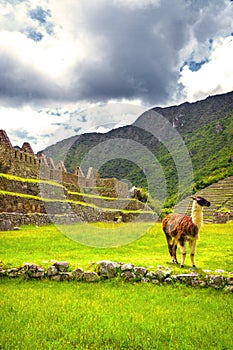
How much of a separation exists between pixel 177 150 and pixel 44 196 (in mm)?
72268

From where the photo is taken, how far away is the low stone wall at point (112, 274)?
8680mm

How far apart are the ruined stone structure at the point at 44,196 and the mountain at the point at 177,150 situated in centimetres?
744

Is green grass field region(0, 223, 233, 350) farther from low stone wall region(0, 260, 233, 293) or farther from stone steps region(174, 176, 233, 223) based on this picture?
stone steps region(174, 176, 233, 223)

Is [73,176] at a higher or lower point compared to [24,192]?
higher

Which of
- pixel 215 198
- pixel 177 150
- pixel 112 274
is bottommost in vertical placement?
pixel 112 274

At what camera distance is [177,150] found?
97.6 metres

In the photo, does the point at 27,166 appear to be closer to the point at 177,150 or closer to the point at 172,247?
the point at 172,247

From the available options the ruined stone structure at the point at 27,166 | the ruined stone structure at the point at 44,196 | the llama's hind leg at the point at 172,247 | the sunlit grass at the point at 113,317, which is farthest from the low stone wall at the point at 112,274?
the ruined stone structure at the point at 27,166

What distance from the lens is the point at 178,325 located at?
5633mm

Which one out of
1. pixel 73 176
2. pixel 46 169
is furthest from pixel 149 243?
pixel 73 176

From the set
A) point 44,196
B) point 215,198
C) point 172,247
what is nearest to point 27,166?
point 44,196

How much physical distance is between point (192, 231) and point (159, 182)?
258 ft

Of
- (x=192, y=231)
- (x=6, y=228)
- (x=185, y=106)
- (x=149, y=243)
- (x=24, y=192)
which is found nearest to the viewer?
(x=192, y=231)

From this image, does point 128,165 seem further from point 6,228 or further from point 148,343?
point 148,343
